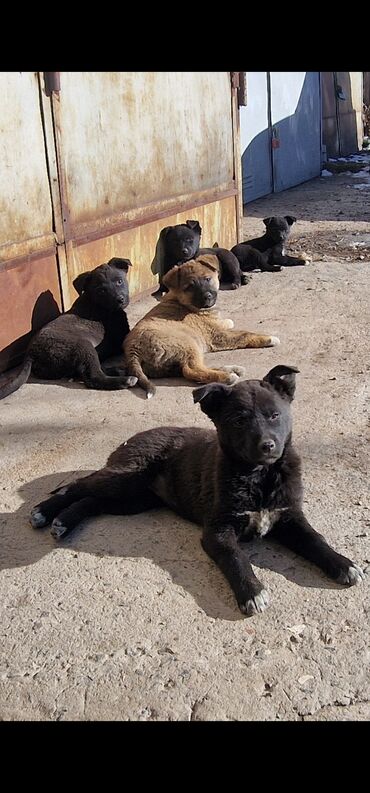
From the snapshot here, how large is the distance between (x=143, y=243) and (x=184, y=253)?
0.45 meters

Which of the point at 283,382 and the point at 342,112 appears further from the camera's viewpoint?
the point at 342,112

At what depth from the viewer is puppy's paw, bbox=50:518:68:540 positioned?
3.91 m

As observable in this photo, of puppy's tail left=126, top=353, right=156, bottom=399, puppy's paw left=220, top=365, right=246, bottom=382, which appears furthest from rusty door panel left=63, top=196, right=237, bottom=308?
puppy's paw left=220, top=365, right=246, bottom=382

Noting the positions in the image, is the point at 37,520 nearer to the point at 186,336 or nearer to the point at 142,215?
the point at 186,336

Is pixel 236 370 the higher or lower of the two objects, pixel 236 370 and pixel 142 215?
the lower

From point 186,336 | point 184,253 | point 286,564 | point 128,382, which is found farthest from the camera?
point 184,253

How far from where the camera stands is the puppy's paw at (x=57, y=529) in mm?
3910

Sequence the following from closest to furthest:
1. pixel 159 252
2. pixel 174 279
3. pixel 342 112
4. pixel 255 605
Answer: pixel 255 605, pixel 174 279, pixel 159 252, pixel 342 112

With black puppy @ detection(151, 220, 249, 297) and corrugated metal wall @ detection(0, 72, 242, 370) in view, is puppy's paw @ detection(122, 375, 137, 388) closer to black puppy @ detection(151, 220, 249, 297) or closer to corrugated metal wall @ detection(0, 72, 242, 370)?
corrugated metal wall @ detection(0, 72, 242, 370)

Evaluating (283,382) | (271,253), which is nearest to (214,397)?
(283,382)

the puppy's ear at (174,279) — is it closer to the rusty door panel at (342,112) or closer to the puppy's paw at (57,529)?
the puppy's paw at (57,529)

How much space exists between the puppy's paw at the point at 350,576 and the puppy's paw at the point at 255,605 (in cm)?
36

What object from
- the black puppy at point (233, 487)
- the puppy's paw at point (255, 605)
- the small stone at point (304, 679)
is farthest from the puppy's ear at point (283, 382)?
the small stone at point (304, 679)

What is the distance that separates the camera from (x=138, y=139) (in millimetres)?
8328
